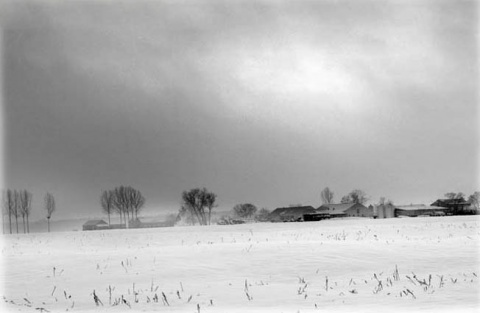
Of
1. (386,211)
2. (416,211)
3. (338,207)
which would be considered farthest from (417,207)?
(338,207)

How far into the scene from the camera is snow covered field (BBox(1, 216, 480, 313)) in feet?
43.2

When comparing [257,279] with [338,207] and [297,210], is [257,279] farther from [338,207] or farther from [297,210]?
[297,210]

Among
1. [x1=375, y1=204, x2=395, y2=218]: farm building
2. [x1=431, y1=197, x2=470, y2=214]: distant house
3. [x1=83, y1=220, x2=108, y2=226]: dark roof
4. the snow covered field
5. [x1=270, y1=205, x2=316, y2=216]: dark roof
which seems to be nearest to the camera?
the snow covered field

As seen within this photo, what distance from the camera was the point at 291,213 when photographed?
14788 centimetres

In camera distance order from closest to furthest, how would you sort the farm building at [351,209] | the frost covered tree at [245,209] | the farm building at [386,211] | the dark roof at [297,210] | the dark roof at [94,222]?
the farm building at [386,211] → the farm building at [351,209] → the dark roof at [94,222] → the dark roof at [297,210] → the frost covered tree at [245,209]

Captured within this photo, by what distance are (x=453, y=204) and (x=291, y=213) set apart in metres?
44.6

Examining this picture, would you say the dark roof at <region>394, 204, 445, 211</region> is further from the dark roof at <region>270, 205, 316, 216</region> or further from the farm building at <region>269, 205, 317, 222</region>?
the dark roof at <region>270, 205, 316, 216</region>

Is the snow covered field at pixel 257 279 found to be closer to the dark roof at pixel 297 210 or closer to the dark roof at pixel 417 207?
the dark roof at pixel 417 207

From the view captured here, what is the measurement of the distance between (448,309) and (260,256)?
10.8m

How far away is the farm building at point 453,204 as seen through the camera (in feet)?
403

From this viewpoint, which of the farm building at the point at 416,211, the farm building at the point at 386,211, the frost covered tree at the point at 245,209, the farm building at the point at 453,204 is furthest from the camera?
the frost covered tree at the point at 245,209

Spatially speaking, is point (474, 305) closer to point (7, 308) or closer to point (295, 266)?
point (295, 266)

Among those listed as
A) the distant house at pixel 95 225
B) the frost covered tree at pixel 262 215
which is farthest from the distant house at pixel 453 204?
the distant house at pixel 95 225

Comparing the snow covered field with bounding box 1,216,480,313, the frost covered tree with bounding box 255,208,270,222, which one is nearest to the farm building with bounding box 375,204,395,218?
the frost covered tree with bounding box 255,208,270,222
